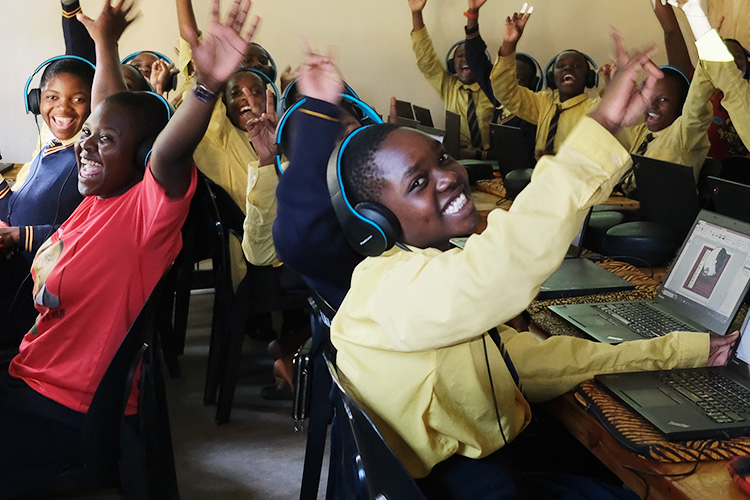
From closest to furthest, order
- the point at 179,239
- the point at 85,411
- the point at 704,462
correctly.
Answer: the point at 704,462 < the point at 85,411 < the point at 179,239

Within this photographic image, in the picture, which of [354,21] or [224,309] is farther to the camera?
[354,21]

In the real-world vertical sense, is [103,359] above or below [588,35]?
below

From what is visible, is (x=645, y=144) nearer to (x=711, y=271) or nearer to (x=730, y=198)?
(x=730, y=198)

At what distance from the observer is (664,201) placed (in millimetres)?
2018

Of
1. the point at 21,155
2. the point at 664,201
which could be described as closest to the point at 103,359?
the point at 664,201

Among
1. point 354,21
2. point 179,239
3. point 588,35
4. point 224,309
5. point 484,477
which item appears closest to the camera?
point 484,477

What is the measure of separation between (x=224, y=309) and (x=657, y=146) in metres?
1.92

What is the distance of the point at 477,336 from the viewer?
3.19 ft

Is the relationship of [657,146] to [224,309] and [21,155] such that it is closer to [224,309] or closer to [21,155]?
[224,309]

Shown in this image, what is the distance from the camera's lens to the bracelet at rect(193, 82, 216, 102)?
53.3 inches

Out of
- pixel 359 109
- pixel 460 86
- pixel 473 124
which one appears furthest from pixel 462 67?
pixel 359 109

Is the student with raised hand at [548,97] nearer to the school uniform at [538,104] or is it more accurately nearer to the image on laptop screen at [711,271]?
the school uniform at [538,104]

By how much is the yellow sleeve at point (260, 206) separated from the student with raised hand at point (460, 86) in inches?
110

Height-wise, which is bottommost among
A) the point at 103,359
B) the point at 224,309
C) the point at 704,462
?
the point at 224,309
